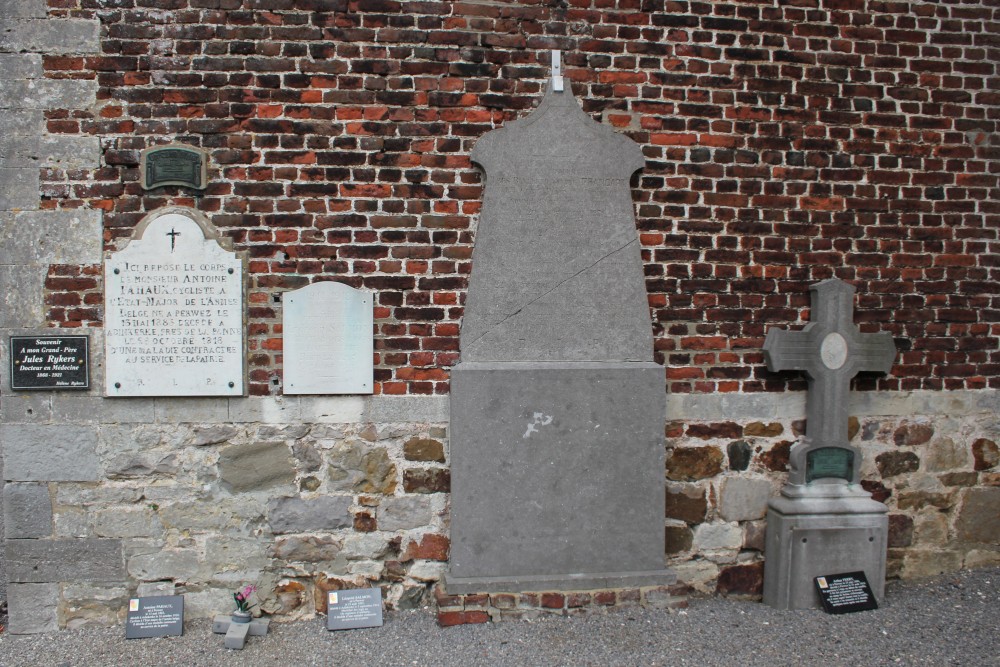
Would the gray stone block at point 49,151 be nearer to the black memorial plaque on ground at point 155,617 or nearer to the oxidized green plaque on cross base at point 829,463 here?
the black memorial plaque on ground at point 155,617

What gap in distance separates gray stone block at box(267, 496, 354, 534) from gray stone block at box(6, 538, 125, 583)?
0.85 meters

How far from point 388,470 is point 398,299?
3.11 ft

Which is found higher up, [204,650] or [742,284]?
[742,284]

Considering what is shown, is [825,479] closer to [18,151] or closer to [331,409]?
[331,409]

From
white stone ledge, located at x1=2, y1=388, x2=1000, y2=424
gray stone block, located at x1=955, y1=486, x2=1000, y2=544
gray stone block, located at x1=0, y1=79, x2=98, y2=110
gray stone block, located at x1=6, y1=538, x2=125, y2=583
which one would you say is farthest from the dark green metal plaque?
gray stone block, located at x1=955, y1=486, x2=1000, y2=544

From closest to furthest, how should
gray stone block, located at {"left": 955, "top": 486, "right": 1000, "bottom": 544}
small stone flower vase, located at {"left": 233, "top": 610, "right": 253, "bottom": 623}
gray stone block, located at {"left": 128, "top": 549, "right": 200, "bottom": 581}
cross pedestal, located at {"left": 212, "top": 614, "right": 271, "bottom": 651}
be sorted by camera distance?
cross pedestal, located at {"left": 212, "top": 614, "right": 271, "bottom": 651} → small stone flower vase, located at {"left": 233, "top": 610, "right": 253, "bottom": 623} → gray stone block, located at {"left": 128, "top": 549, "right": 200, "bottom": 581} → gray stone block, located at {"left": 955, "top": 486, "right": 1000, "bottom": 544}

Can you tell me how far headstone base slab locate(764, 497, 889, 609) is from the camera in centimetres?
376

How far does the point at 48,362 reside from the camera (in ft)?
11.7

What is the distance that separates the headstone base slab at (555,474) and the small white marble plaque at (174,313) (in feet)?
4.23

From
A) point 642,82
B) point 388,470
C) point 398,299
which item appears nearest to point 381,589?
point 388,470

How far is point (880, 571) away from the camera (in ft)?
12.5

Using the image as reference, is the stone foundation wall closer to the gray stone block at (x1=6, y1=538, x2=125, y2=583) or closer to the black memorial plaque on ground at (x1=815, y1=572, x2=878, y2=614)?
the gray stone block at (x1=6, y1=538, x2=125, y2=583)

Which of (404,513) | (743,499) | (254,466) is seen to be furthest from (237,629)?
(743,499)

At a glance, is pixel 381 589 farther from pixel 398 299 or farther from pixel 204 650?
pixel 398 299
